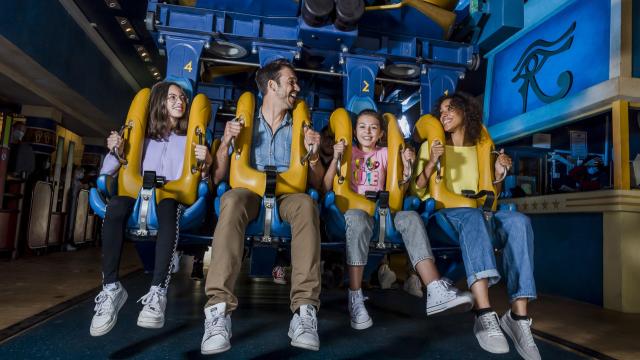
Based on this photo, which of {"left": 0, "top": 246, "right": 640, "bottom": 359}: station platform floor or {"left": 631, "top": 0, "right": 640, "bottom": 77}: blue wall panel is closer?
{"left": 0, "top": 246, "right": 640, "bottom": 359}: station platform floor

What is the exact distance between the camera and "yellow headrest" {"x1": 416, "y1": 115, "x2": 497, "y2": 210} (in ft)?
6.82

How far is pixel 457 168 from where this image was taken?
2266 millimetres

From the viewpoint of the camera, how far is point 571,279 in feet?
10.8

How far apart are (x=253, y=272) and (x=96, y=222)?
19.7ft

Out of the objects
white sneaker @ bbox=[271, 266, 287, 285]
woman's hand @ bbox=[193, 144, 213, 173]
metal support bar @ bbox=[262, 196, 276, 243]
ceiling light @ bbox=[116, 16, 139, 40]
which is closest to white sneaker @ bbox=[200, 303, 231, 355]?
metal support bar @ bbox=[262, 196, 276, 243]

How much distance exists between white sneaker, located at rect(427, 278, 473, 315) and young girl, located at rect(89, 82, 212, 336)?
106 centimetres

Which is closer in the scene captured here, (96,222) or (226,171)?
(226,171)

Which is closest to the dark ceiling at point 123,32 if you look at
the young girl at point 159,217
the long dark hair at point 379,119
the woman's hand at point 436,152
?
the young girl at point 159,217

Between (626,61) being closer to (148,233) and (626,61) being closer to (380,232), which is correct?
(380,232)

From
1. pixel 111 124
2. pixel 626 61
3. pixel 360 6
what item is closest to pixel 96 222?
pixel 111 124

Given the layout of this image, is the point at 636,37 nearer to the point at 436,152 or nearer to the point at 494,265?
the point at 436,152

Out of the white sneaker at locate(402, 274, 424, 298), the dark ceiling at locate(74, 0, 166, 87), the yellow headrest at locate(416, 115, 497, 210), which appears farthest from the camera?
the dark ceiling at locate(74, 0, 166, 87)

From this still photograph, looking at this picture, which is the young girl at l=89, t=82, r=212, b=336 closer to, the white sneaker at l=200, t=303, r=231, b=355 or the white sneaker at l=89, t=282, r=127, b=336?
the white sneaker at l=89, t=282, r=127, b=336

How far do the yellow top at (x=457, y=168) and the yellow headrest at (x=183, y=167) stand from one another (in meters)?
1.13
